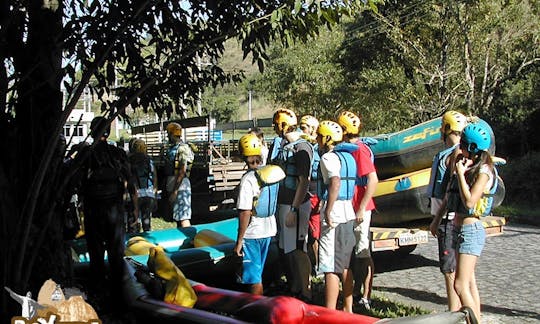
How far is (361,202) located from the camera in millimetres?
6000

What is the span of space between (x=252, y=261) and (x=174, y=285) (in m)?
1.14

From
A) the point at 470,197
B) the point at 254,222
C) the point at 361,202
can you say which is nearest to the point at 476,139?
the point at 470,197

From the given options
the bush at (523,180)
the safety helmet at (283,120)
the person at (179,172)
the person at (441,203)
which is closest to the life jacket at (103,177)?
the safety helmet at (283,120)

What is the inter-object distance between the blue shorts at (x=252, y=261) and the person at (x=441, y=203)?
62.4 inches

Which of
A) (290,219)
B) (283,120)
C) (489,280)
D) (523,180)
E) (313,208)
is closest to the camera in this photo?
(290,219)

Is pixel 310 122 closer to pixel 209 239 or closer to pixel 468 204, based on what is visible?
pixel 209 239

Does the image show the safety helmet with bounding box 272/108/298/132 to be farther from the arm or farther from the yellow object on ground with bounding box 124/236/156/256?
the yellow object on ground with bounding box 124/236/156/256

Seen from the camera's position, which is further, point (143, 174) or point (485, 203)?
point (143, 174)

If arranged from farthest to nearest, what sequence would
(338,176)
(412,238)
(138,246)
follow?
1. (412,238)
2. (138,246)
3. (338,176)

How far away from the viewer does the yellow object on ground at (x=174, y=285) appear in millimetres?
4656

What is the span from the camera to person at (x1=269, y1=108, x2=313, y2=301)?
6248 mm

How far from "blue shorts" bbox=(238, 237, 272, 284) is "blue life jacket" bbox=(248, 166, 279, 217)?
0.25m

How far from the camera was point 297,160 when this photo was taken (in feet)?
20.7

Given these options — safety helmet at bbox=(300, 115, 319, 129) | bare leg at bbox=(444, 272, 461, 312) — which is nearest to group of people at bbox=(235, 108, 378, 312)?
safety helmet at bbox=(300, 115, 319, 129)
